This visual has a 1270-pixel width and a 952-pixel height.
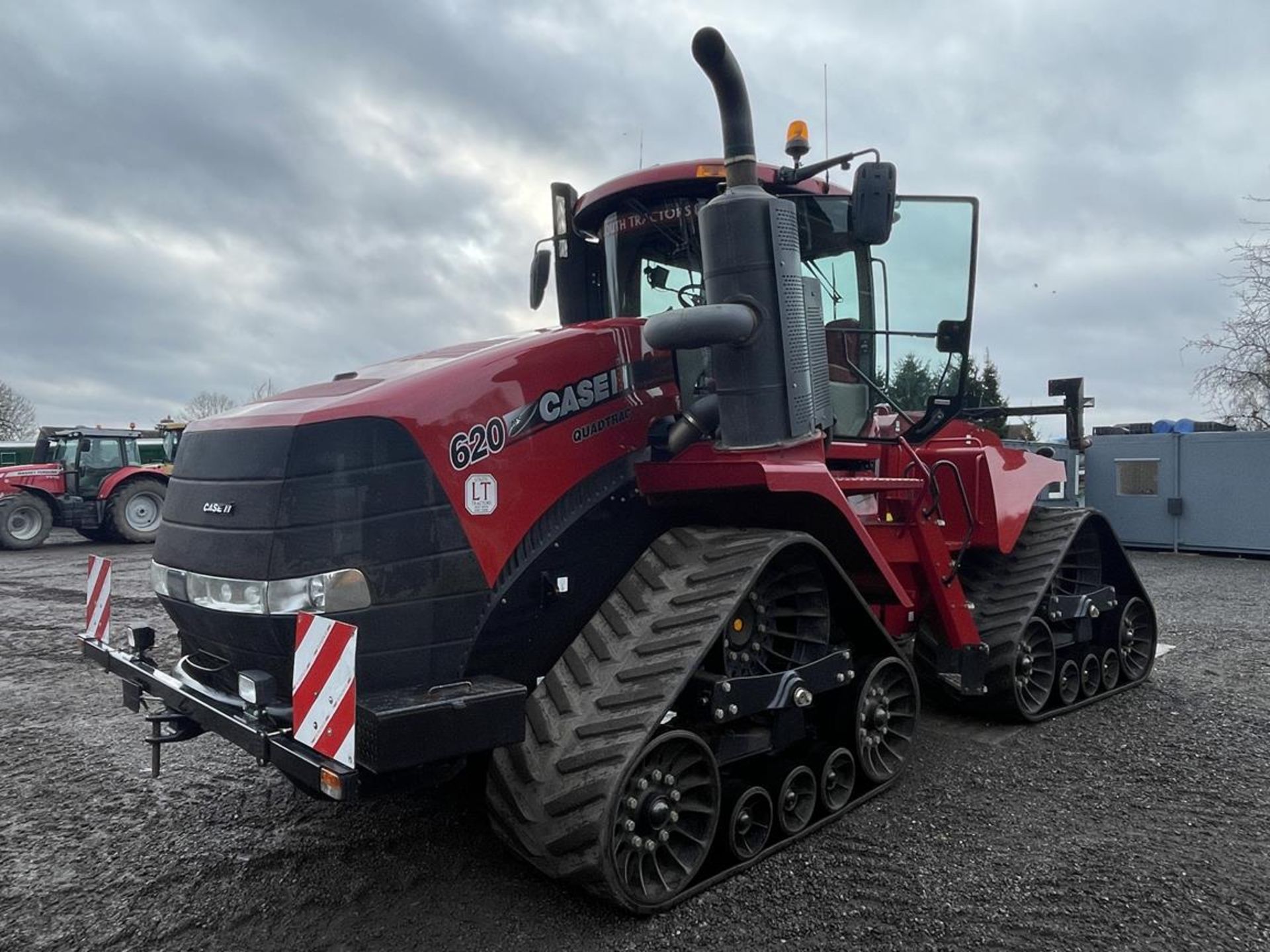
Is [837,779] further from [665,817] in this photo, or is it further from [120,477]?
[120,477]

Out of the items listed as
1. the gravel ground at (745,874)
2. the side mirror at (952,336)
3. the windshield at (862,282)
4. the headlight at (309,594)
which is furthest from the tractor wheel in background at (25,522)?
the side mirror at (952,336)

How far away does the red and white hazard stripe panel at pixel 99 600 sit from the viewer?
411 centimetres

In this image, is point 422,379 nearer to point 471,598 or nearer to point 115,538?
point 471,598

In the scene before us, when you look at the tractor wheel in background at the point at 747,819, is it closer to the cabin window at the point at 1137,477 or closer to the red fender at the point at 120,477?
the cabin window at the point at 1137,477

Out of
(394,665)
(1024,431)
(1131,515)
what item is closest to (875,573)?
(394,665)

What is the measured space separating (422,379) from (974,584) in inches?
151

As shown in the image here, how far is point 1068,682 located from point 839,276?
116 inches

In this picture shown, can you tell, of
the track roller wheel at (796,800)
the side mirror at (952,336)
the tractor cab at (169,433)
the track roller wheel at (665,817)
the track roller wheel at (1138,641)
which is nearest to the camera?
the track roller wheel at (665,817)

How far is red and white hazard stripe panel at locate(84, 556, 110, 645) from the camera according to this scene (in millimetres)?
4105

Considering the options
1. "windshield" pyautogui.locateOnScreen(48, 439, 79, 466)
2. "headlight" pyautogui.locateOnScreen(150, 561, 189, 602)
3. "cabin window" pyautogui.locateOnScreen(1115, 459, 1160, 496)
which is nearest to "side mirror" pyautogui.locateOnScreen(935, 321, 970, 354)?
"headlight" pyautogui.locateOnScreen(150, 561, 189, 602)

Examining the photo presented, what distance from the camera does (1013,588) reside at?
5.43m

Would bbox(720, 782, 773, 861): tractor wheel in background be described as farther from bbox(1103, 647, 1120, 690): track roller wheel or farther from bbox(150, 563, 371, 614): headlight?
bbox(1103, 647, 1120, 690): track roller wheel

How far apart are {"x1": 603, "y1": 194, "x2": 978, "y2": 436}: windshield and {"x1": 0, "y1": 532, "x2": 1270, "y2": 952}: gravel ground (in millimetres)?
1899

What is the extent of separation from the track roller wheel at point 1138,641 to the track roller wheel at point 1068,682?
2.28ft
